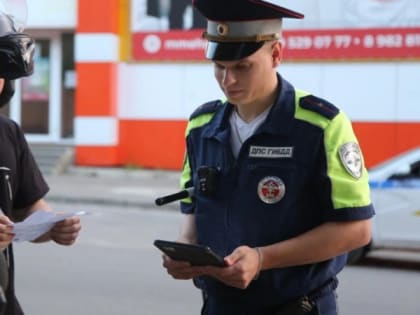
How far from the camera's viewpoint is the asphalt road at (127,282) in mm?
6879

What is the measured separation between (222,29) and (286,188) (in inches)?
20.0

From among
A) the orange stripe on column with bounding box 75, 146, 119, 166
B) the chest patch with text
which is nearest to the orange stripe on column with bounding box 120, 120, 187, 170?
the orange stripe on column with bounding box 75, 146, 119, 166

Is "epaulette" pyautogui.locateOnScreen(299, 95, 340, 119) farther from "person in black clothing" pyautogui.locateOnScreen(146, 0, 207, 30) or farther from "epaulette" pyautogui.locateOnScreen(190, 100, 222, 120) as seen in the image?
"person in black clothing" pyautogui.locateOnScreen(146, 0, 207, 30)

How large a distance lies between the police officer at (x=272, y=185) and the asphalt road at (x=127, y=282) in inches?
168

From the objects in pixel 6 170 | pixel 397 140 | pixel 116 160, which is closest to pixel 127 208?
pixel 116 160

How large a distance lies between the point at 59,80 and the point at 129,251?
11.1 meters

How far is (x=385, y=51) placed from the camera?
16.7 m

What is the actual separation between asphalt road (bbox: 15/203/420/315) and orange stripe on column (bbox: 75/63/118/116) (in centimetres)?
787

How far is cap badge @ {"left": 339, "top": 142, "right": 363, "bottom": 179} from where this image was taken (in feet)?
7.80

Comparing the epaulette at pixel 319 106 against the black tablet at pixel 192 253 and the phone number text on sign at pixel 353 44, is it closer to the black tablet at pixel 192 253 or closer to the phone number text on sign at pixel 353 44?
the black tablet at pixel 192 253

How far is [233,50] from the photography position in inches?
95.4

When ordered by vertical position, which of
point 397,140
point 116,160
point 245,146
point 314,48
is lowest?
point 116,160

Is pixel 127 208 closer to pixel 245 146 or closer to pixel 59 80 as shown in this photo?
pixel 59 80

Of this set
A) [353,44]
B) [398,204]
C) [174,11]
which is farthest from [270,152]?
[174,11]
